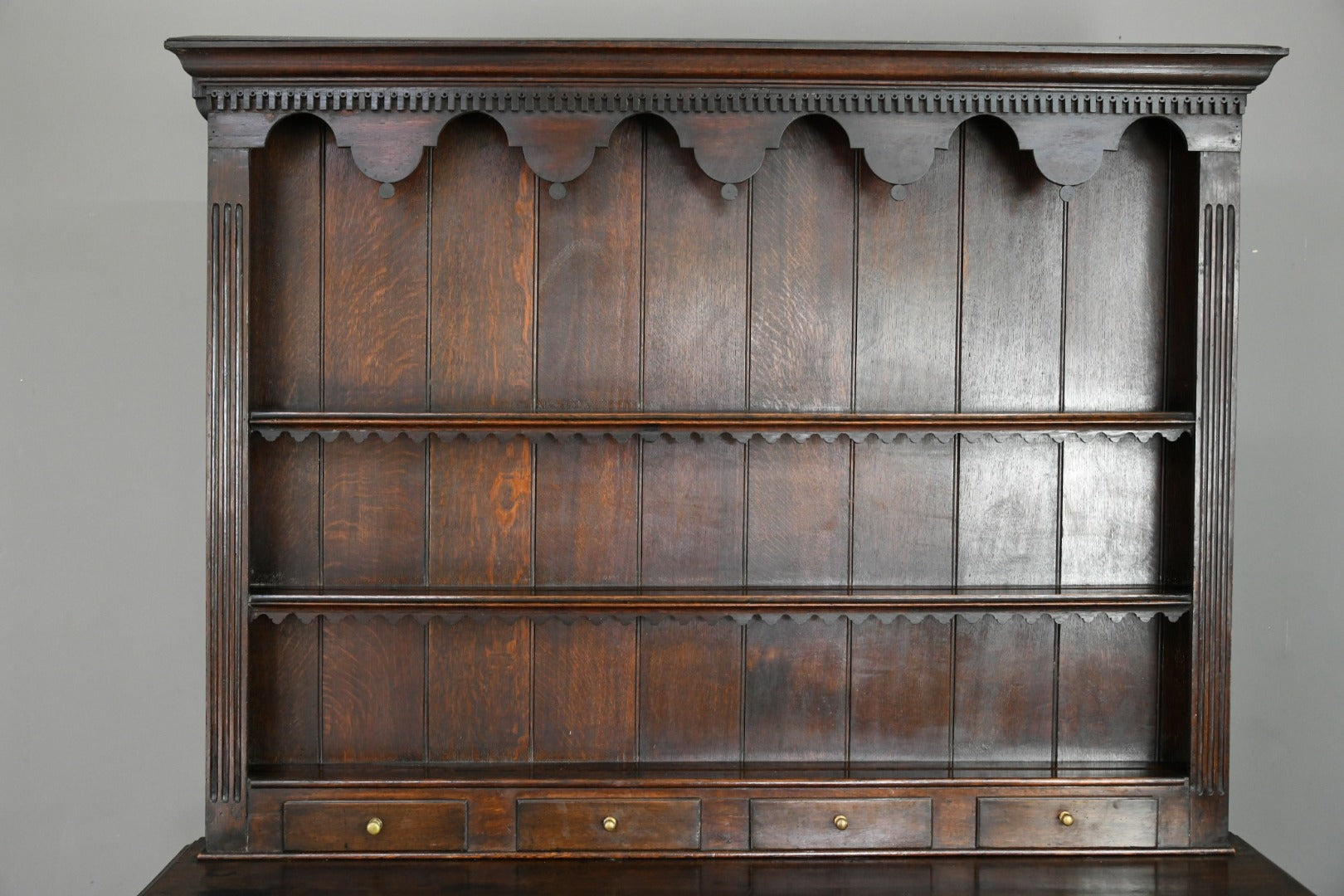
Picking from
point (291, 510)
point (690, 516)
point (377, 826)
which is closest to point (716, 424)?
point (690, 516)

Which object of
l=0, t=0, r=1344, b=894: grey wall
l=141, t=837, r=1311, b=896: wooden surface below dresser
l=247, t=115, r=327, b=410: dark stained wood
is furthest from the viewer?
l=0, t=0, r=1344, b=894: grey wall

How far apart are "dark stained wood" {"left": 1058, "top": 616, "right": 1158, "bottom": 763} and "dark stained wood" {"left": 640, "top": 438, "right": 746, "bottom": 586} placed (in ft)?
2.89

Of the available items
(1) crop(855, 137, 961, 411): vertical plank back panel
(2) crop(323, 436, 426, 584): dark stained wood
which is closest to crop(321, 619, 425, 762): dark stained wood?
(2) crop(323, 436, 426, 584): dark stained wood

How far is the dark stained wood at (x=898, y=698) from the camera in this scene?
2646 millimetres

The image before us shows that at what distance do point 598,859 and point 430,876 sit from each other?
382 mm

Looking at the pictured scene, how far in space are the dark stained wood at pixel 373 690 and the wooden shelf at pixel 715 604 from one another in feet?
0.40

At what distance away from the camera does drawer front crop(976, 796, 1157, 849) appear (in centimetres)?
246

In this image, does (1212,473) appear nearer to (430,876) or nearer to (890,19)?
(890,19)

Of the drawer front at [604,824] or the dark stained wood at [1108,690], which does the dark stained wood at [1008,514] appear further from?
the drawer front at [604,824]

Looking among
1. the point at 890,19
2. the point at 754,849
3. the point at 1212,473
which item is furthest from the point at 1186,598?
the point at 890,19

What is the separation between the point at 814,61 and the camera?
92.7 inches

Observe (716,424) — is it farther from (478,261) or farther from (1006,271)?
(1006,271)

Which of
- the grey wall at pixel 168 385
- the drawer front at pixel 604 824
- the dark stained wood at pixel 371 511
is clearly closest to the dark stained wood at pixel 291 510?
the dark stained wood at pixel 371 511

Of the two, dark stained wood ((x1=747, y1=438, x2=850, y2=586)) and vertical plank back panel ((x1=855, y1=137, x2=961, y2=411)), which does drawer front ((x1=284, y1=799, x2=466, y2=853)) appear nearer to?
dark stained wood ((x1=747, y1=438, x2=850, y2=586))
